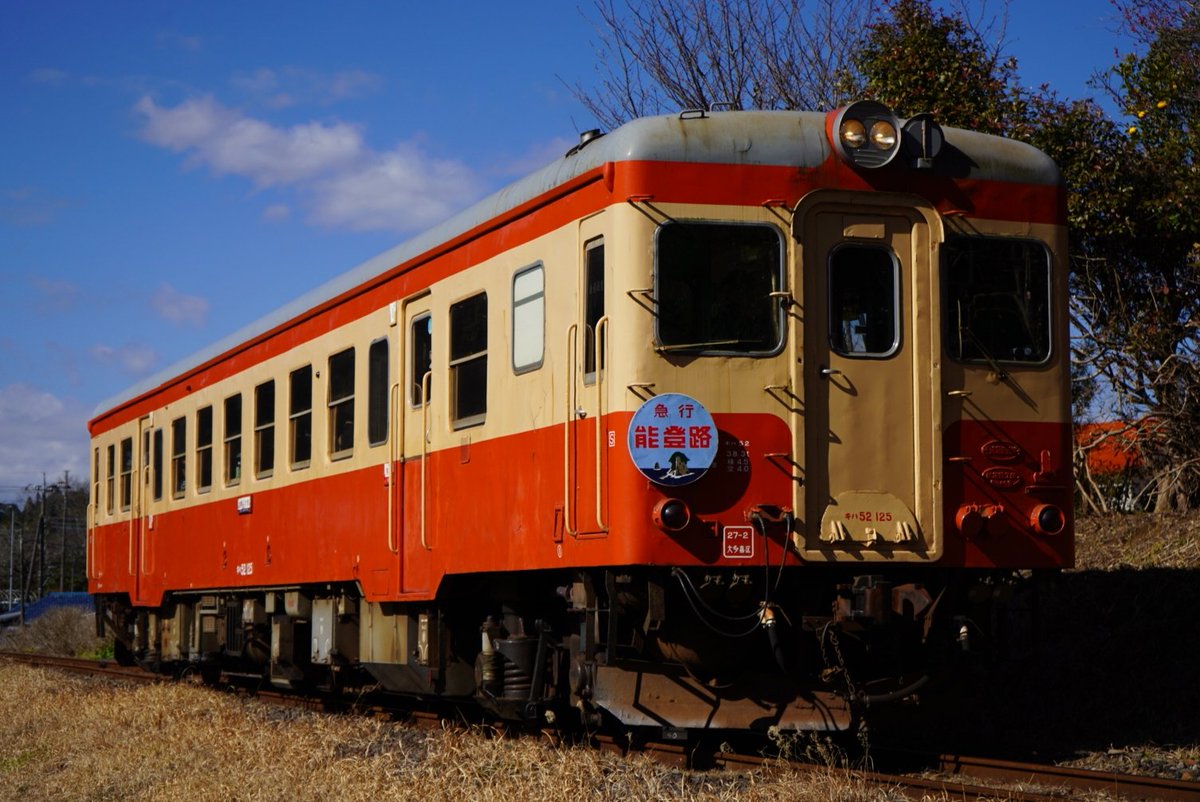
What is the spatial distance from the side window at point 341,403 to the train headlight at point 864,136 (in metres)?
5.01

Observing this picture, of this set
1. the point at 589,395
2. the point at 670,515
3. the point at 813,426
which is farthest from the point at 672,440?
the point at 813,426

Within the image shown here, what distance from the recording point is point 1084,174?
49.4ft

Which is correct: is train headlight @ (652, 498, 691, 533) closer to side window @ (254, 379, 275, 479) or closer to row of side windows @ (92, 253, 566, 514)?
row of side windows @ (92, 253, 566, 514)

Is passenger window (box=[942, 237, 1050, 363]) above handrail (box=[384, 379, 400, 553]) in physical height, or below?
above

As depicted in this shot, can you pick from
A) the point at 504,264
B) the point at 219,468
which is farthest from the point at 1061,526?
the point at 219,468

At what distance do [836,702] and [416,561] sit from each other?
3.43m

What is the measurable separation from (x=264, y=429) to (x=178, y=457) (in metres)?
3.30

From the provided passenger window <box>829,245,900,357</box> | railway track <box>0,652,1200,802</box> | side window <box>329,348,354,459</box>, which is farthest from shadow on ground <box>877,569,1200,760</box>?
side window <box>329,348,354,459</box>

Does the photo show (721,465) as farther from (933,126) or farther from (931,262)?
(933,126)

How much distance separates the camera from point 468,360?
10.2 metres

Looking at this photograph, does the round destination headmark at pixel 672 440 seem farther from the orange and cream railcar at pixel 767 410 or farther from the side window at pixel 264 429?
the side window at pixel 264 429

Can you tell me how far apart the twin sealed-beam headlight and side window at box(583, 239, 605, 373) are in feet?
4.79

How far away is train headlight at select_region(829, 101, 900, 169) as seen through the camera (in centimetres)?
864

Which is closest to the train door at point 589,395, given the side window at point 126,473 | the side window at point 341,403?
the side window at point 341,403
